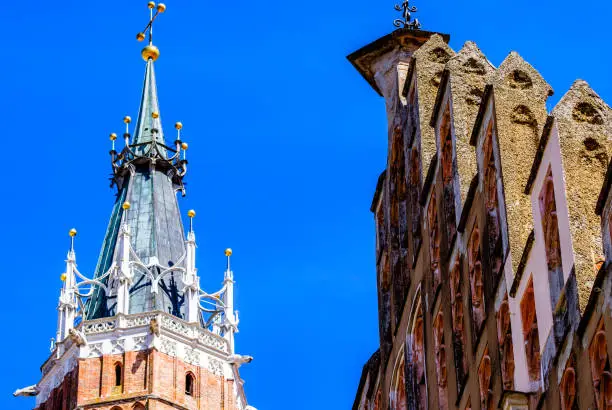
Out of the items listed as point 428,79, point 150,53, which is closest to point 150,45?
point 150,53

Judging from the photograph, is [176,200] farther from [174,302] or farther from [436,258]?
[436,258]

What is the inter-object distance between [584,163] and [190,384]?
68.6 m

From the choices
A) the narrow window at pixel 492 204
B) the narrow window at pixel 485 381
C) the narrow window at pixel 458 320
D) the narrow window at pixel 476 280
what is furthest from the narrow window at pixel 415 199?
the narrow window at pixel 485 381

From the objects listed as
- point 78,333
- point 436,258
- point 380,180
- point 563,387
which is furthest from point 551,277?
point 78,333

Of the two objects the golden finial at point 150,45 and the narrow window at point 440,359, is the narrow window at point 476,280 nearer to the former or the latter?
the narrow window at point 440,359

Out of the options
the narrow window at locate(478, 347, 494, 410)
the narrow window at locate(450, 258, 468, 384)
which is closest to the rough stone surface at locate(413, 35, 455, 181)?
the narrow window at locate(450, 258, 468, 384)

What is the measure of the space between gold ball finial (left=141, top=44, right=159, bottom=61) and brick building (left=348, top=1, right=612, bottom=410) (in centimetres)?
7244

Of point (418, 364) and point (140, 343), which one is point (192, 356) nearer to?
point (140, 343)

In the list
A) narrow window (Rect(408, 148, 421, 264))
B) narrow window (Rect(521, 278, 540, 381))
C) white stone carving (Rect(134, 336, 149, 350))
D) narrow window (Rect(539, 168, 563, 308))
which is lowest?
narrow window (Rect(521, 278, 540, 381))

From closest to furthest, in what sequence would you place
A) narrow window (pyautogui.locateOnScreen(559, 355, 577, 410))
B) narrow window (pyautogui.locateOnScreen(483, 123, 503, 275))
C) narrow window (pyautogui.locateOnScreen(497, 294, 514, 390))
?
narrow window (pyautogui.locateOnScreen(559, 355, 577, 410)), narrow window (pyautogui.locateOnScreen(497, 294, 514, 390)), narrow window (pyautogui.locateOnScreen(483, 123, 503, 275))

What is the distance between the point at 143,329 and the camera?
288ft

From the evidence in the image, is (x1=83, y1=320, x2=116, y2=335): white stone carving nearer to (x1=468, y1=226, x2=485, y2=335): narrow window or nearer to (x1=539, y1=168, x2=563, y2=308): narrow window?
(x1=468, y1=226, x2=485, y2=335): narrow window

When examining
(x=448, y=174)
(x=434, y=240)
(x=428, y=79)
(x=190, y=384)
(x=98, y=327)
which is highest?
(x=98, y=327)

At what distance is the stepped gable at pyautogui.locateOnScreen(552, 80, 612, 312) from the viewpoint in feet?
67.1
